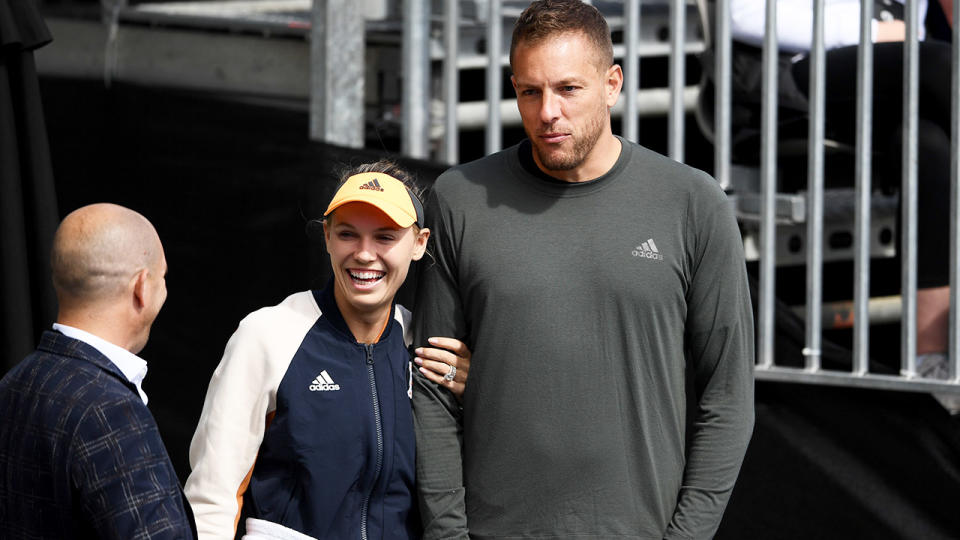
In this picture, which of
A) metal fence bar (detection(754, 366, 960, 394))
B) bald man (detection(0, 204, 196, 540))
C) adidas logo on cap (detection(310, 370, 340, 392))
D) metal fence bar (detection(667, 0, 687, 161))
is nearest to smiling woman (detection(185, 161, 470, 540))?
adidas logo on cap (detection(310, 370, 340, 392))

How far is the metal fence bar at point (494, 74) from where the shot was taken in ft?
12.6

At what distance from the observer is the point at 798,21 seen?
3715 mm

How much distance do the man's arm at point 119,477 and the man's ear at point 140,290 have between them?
164mm

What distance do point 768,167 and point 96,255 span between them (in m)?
2.29

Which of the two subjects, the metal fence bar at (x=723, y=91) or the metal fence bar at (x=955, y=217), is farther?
the metal fence bar at (x=723, y=91)

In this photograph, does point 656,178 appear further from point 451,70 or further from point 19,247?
point 451,70

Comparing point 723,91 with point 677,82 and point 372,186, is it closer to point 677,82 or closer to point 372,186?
point 677,82

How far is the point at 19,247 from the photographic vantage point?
2729 mm

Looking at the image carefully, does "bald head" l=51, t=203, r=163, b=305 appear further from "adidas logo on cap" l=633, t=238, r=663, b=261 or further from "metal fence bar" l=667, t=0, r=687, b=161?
"metal fence bar" l=667, t=0, r=687, b=161

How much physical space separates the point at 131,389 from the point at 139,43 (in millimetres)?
2666

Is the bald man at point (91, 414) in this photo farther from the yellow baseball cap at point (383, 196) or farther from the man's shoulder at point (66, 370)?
the yellow baseball cap at point (383, 196)

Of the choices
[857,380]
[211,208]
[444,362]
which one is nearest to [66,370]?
[444,362]

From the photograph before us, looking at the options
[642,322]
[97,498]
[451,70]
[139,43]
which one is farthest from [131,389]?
[139,43]

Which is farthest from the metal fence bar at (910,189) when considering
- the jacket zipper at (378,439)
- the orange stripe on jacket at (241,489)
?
the orange stripe on jacket at (241,489)
